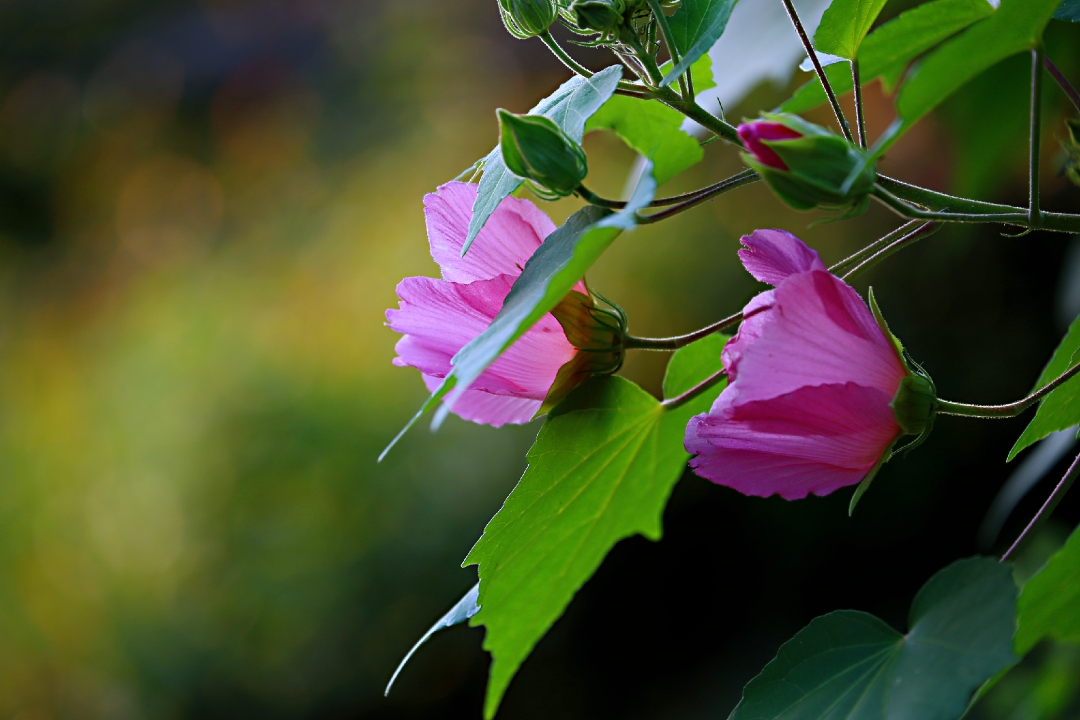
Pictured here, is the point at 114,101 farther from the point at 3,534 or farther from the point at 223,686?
the point at 223,686

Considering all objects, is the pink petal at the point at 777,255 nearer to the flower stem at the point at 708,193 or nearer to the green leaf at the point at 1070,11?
the flower stem at the point at 708,193

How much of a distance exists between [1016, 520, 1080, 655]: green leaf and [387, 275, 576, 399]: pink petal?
0.63 ft

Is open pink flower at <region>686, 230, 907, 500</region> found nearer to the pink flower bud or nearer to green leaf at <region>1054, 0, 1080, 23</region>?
the pink flower bud

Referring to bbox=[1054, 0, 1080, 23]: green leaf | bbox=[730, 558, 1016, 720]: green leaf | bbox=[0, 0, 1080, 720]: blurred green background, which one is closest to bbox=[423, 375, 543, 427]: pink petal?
bbox=[730, 558, 1016, 720]: green leaf

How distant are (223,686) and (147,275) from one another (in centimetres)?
121

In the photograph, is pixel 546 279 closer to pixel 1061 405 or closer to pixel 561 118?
pixel 561 118

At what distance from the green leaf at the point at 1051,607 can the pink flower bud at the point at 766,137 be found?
163mm

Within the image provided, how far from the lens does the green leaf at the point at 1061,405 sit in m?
0.36

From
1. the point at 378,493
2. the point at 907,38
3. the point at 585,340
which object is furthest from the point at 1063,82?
the point at 378,493

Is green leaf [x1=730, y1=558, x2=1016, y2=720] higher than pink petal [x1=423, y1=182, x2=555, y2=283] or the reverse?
the reverse

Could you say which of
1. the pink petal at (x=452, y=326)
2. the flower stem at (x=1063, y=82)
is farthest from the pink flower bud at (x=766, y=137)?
the flower stem at (x=1063, y=82)

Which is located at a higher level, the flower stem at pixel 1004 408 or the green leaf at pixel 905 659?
the flower stem at pixel 1004 408

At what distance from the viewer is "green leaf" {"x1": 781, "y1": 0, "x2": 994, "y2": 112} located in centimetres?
32

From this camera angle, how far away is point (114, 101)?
3.00 meters
